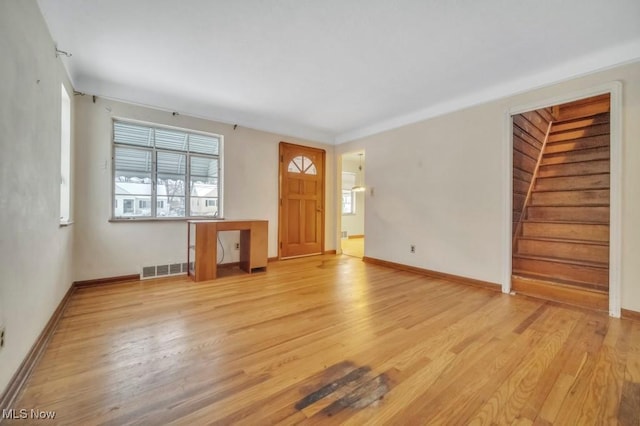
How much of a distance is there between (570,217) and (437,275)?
195 centimetres

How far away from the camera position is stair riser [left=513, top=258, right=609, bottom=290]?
3000 mm

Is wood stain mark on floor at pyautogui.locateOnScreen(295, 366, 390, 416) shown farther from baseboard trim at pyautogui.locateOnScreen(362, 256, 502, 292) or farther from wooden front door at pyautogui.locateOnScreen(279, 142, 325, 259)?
wooden front door at pyautogui.locateOnScreen(279, 142, 325, 259)

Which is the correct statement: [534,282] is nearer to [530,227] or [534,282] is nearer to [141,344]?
[530,227]

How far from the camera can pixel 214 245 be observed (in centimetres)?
372

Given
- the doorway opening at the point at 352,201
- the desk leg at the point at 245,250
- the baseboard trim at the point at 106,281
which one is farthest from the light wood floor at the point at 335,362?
the doorway opening at the point at 352,201

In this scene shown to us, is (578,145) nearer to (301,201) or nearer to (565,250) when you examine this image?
(565,250)

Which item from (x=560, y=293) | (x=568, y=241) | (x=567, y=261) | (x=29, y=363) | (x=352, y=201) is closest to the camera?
(x=29, y=363)

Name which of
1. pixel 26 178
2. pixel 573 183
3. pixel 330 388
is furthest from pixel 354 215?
pixel 26 178

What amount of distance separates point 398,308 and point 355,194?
5806 millimetres

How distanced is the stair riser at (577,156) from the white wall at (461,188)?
5.47 feet

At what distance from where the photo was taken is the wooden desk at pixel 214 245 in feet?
11.8

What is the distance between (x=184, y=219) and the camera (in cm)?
400

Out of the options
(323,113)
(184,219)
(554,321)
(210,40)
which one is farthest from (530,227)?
(184,219)
